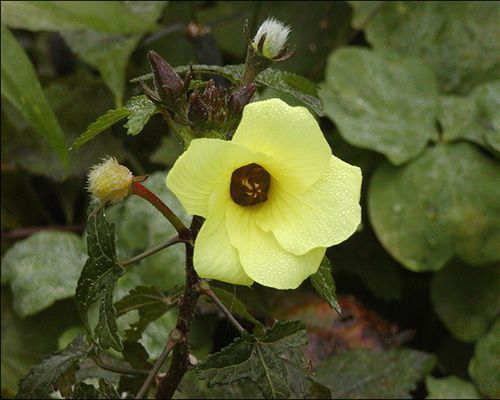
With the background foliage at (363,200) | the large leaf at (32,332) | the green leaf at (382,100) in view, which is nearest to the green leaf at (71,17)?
the background foliage at (363,200)

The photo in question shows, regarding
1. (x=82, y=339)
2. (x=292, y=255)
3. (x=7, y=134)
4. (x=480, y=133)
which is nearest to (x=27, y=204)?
(x=7, y=134)

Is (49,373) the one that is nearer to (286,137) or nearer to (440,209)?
(286,137)

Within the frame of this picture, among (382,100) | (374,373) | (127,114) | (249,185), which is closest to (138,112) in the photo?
(127,114)

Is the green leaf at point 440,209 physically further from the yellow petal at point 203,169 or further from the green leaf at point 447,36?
the yellow petal at point 203,169

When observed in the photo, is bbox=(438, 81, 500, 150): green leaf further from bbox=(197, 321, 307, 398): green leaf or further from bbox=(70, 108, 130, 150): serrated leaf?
bbox=(70, 108, 130, 150): serrated leaf

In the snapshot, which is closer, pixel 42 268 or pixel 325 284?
pixel 325 284

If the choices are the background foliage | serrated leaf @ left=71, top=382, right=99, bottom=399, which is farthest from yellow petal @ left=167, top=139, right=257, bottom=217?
the background foliage
